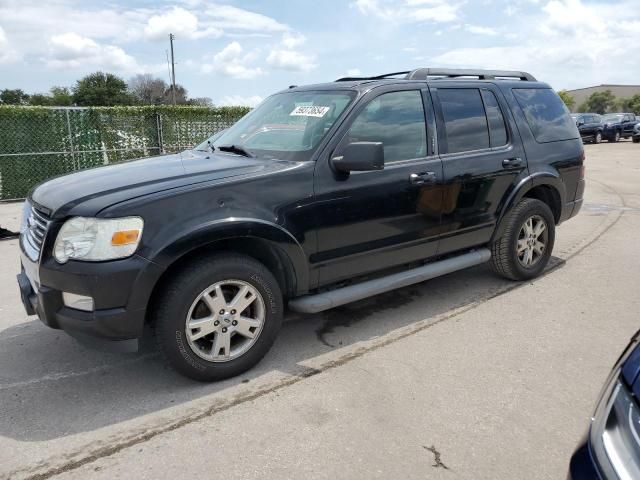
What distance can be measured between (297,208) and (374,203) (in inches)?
25.0

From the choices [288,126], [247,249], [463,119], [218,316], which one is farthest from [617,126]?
[218,316]

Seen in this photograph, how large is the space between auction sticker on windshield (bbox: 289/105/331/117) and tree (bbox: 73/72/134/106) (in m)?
68.6

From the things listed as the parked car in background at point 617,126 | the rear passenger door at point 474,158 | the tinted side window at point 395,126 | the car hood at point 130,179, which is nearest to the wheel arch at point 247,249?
the car hood at point 130,179

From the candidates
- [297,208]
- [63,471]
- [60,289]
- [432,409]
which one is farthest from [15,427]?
[432,409]

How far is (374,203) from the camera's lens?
377 centimetres

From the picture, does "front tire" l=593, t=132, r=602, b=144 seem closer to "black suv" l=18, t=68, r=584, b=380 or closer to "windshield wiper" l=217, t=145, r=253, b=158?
"black suv" l=18, t=68, r=584, b=380

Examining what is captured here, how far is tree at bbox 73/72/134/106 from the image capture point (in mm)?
69188

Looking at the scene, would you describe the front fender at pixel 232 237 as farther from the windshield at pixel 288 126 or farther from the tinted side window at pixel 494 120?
the tinted side window at pixel 494 120

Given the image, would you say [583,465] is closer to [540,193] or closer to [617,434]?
[617,434]

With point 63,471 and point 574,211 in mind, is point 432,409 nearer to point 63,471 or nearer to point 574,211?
point 63,471

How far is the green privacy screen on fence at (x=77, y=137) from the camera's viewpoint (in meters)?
10.4

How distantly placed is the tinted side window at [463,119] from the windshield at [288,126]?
948mm

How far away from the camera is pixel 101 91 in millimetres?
70188

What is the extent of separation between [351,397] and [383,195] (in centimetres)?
145
